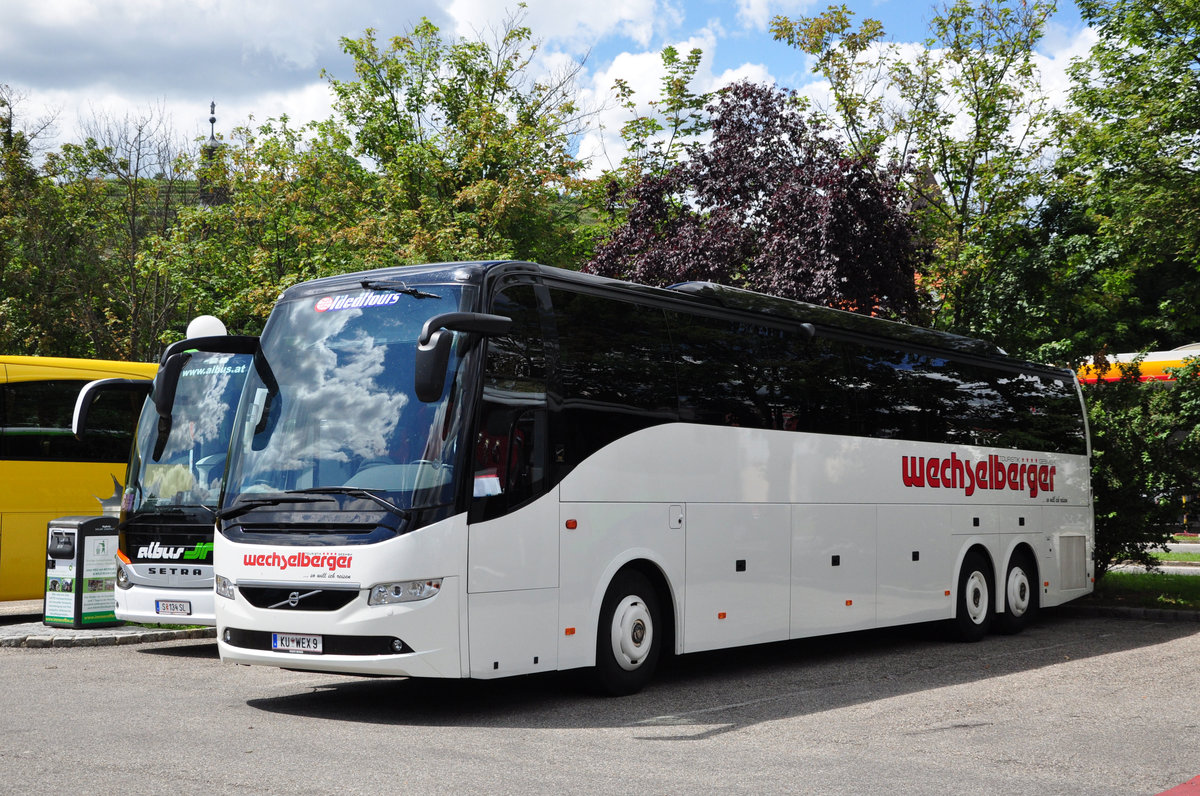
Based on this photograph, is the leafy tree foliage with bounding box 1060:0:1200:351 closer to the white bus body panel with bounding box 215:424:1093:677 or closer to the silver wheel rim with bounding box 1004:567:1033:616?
the white bus body panel with bounding box 215:424:1093:677

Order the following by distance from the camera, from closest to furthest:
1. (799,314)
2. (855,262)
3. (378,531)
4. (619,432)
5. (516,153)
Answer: (378,531)
(619,432)
(799,314)
(855,262)
(516,153)

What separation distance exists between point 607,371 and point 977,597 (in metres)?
7.49

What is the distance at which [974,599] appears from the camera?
50.2ft

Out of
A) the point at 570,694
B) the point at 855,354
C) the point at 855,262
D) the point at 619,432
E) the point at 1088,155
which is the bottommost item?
the point at 570,694

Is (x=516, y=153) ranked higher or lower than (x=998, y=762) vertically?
higher

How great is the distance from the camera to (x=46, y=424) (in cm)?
1570

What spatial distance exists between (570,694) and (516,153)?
66.2ft

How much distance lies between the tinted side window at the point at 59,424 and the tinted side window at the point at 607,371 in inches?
350

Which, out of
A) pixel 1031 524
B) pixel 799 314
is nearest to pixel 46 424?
pixel 799 314

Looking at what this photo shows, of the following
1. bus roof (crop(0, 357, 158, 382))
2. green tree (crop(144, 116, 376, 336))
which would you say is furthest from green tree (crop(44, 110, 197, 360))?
bus roof (crop(0, 357, 158, 382))

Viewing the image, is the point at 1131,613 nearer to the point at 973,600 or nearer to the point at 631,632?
the point at 973,600

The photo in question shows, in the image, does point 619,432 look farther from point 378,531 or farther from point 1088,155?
point 1088,155

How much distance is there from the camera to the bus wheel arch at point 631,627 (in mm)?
9914

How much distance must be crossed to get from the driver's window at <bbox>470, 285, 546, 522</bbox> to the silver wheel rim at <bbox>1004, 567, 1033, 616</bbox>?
8885 millimetres
